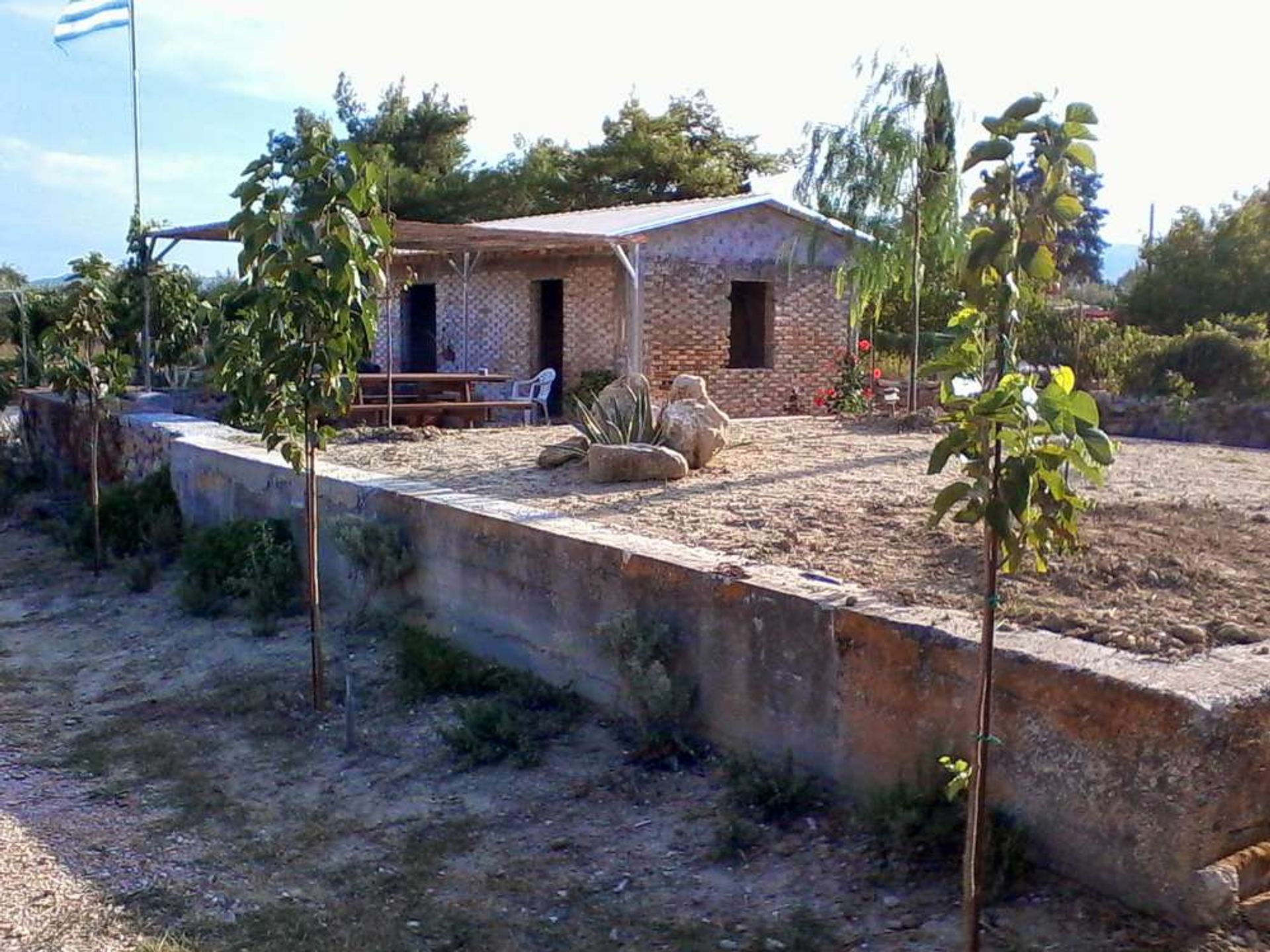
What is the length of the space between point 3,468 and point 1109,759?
13.6 metres

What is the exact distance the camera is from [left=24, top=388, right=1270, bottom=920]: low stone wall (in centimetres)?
330

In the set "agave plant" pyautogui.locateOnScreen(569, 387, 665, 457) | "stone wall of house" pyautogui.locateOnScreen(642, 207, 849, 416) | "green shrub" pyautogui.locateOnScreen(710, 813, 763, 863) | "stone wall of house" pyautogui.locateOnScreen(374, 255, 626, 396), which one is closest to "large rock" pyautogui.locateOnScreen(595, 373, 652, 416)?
"agave plant" pyautogui.locateOnScreen(569, 387, 665, 457)

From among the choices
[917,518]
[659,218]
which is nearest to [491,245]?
[659,218]

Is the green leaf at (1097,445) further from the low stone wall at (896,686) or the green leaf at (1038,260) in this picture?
the low stone wall at (896,686)

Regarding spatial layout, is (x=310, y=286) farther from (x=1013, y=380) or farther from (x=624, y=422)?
(x=1013, y=380)

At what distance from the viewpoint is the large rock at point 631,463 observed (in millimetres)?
7578

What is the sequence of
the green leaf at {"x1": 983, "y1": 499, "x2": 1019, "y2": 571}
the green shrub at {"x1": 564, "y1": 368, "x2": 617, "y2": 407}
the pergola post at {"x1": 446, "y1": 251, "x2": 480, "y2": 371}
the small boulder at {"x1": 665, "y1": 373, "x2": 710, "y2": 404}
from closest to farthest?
the green leaf at {"x1": 983, "y1": 499, "x2": 1019, "y2": 571}
the small boulder at {"x1": 665, "y1": 373, "x2": 710, "y2": 404}
the green shrub at {"x1": 564, "y1": 368, "x2": 617, "y2": 407}
the pergola post at {"x1": 446, "y1": 251, "x2": 480, "y2": 371}

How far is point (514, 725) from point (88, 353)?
621cm

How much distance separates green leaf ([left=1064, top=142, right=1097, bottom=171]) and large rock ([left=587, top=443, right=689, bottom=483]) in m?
5.03

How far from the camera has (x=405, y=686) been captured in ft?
19.6

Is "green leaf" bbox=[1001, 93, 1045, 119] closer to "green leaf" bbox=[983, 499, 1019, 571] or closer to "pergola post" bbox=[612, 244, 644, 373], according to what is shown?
"green leaf" bbox=[983, 499, 1019, 571]

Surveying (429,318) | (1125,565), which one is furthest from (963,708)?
(429,318)

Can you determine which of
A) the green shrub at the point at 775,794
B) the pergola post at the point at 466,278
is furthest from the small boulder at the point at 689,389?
the pergola post at the point at 466,278

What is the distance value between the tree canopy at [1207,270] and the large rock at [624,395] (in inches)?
665
